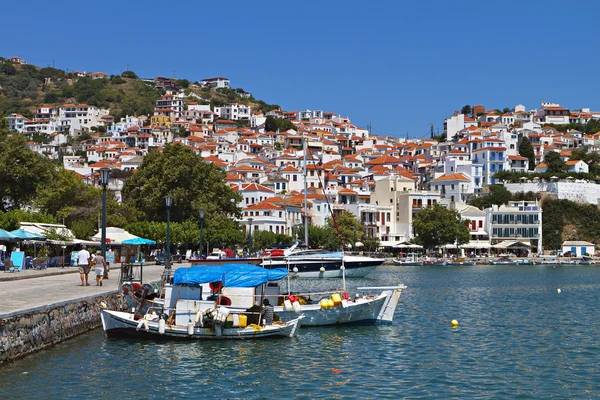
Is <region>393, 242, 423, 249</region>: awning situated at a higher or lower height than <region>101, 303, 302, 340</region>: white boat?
higher

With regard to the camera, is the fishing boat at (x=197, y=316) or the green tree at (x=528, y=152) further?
the green tree at (x=528, y=152)

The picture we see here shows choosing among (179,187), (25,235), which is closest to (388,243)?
(179,187)

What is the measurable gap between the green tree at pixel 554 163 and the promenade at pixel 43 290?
106237 millimetres

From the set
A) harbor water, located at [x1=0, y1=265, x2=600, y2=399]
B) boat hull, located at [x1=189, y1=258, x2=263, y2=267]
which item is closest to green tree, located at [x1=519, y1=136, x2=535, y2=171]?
boat hull, located at [x1=189, y1=258, x2=263, y2=267]

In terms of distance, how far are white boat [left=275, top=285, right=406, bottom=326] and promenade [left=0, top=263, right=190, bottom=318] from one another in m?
5.70

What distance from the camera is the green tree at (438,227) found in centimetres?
10094

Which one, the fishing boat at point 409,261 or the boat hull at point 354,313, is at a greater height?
the fishing boat at point 409,261

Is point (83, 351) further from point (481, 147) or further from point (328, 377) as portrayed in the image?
point (481, 147)

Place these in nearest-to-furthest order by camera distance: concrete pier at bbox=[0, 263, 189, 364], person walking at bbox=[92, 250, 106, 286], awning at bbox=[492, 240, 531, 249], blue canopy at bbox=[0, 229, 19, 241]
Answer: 1. concrete pier at bbox=[0, 263, 189, 364]
2. person walking at bbox=[92, 250, 106, 286]
3. blue canopy at bbox=[0, 229, 19, 241]
4. awning at bbox=[492, 240, 531, 249]

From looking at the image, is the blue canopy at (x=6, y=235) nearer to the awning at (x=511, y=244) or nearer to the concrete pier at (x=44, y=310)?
the concrete pier at (x=44, y=310)

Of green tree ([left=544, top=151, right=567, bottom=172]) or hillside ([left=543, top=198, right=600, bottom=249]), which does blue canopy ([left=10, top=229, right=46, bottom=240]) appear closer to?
hillside ([left=543, top=198, right=600, bottom=249])

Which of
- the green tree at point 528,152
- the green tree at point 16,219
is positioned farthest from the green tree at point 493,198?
the green tree at point 16,219

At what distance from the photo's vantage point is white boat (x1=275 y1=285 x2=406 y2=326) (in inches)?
987

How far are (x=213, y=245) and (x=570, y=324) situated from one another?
1696 inches
